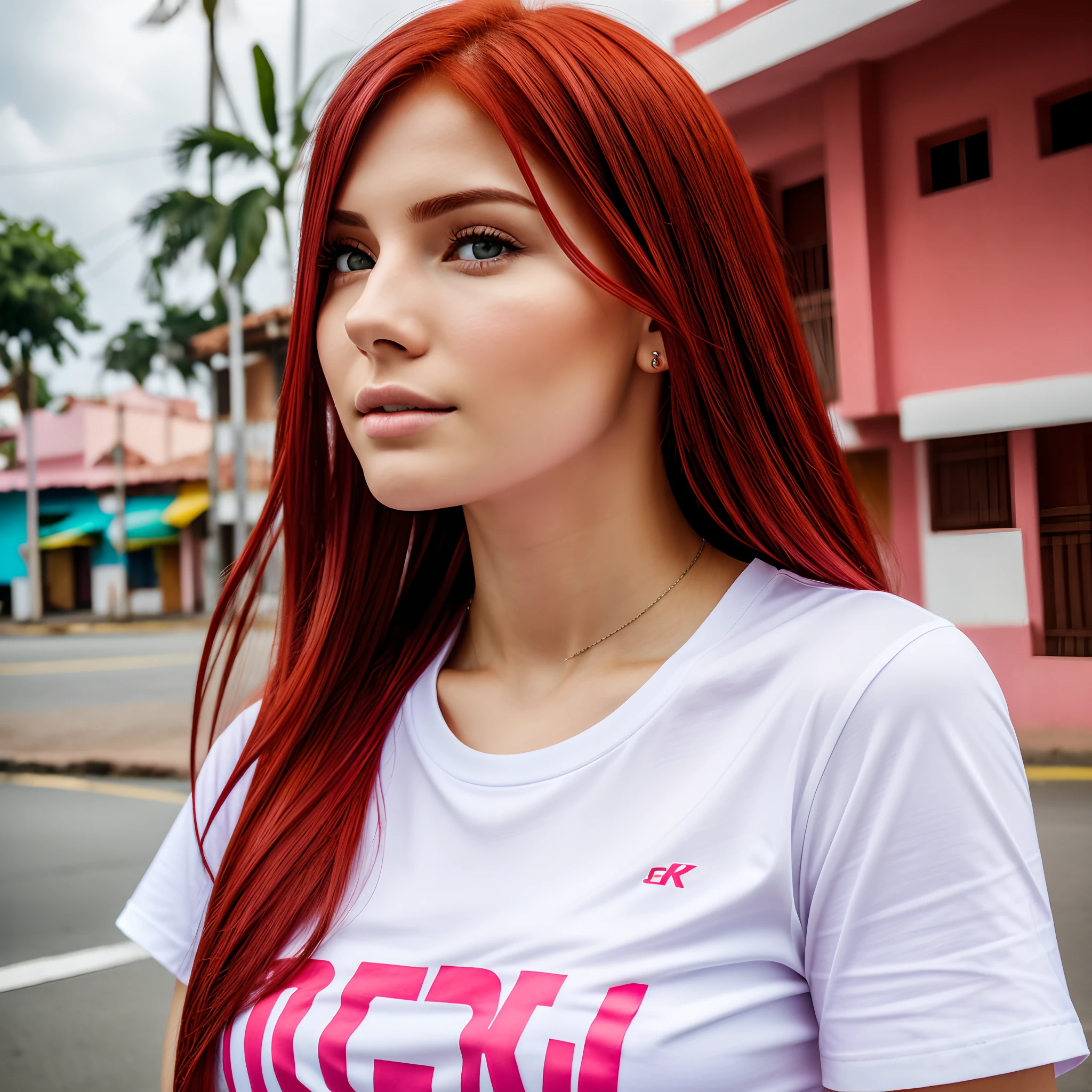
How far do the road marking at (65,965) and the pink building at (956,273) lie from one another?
1.68m

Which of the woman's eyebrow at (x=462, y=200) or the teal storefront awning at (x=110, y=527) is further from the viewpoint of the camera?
the teal storefront awning at (x=110, y=527)

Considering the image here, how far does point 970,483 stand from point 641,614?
86cm

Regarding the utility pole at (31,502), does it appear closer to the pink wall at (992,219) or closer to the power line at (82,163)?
the power line at (82,163)

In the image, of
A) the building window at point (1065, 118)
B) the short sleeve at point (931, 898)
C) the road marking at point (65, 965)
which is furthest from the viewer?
the road marking at point (65, 965)

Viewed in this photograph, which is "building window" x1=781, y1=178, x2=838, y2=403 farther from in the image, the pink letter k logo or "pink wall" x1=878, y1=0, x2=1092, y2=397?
the pink letter k logo

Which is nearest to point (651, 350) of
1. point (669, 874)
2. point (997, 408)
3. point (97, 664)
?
point (669, 874)

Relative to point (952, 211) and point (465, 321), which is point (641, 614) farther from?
point (952, 211)

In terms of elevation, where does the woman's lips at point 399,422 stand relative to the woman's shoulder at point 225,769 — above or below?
above

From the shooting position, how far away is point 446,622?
0.91 metres

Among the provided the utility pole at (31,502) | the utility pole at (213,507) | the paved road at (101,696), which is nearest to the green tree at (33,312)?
the utility pole at (31,502)

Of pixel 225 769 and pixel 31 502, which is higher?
pixel 31 502

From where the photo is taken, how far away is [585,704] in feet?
2.44

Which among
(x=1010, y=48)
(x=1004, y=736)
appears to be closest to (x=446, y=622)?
(x=1004, y=736)

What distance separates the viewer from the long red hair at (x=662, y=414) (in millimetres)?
667
